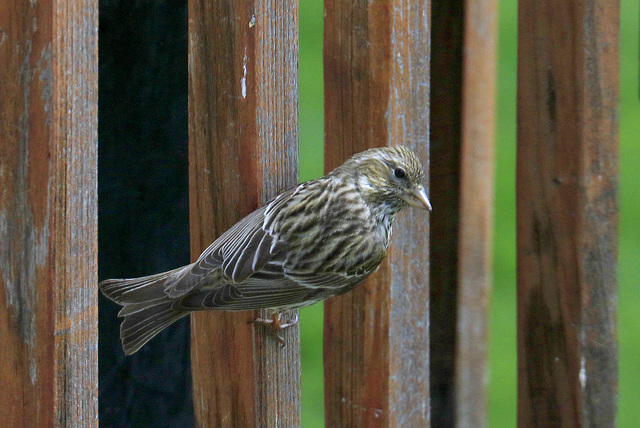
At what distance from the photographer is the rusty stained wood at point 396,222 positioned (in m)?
2.31

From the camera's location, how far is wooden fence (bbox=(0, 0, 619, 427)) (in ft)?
5.41

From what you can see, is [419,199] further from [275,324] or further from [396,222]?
[275,324]

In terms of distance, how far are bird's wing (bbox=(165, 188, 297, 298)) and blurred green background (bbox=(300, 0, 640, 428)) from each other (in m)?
2.81

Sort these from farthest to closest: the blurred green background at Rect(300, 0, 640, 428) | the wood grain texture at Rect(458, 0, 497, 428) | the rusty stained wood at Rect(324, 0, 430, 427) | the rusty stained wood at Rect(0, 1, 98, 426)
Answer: the blurred green background at Rect(300, 0, 640, 428)
the wood grain texture at Rect(458, 0, 497, 428)
the rusty stained wood at Rect(324, 0, 430, 427)
the rusty stained wood at Rect(0, 1, 98, 426)

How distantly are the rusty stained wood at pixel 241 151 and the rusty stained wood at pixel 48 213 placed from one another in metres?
0.40

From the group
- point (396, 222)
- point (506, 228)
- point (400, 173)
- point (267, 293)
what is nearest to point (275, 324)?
point (267, 293)

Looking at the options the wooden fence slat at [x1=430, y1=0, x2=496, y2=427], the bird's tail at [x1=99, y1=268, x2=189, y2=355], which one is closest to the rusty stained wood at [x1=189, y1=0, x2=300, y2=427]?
the bird's tail at [x1=99, y1=268, x2=189, y2=355]

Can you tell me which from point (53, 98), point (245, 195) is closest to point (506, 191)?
point (245, 195)

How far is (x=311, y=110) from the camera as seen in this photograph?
6.88m

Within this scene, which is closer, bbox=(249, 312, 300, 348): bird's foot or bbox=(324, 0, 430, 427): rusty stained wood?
bbox=(249, 312, 300, 348): bird's foot

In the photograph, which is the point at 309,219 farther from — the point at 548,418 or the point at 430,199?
the point at 548,418

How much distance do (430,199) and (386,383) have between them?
66cm

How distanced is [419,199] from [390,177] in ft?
0.78

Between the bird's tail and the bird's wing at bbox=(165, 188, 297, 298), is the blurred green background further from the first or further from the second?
the bird's tail
